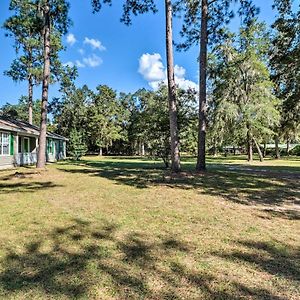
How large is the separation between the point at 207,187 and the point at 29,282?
269 inches

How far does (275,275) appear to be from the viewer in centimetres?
337

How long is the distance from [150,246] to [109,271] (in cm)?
95

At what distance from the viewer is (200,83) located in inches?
502

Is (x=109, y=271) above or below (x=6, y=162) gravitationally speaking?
below

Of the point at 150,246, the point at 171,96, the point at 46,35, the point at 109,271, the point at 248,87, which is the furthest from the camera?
the point at 248,87

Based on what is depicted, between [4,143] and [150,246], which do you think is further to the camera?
[4,143]

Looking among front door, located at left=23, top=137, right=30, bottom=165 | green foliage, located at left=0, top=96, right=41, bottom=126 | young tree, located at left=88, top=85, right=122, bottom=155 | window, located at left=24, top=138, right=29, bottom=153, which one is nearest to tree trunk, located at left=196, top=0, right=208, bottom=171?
front door, located at left=23, top=137, right=30, bottom=165

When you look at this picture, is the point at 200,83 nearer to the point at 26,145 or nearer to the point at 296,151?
the point at 26,145

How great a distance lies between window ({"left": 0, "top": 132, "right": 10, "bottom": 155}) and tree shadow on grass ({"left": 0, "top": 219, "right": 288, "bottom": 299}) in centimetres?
1499

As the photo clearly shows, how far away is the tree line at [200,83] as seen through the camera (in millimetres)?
12711

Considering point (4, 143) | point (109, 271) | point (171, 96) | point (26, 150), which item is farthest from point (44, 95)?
point (109, 271)

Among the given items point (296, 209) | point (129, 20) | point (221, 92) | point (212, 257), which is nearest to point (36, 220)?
point (212, 257)

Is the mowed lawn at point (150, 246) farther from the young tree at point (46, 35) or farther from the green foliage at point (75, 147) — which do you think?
the green foliage at point (75, 147)

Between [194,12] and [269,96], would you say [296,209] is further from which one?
[269,96]
